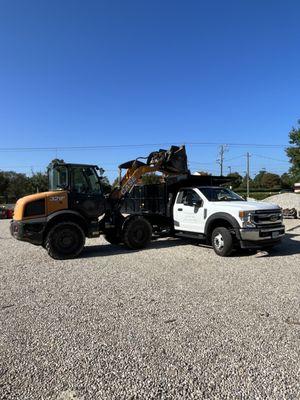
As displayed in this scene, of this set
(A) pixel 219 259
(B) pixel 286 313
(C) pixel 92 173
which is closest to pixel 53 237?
(C) pixel 92 173

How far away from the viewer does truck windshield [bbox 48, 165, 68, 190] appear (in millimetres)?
11469

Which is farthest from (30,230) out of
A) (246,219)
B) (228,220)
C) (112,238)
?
(246,219)

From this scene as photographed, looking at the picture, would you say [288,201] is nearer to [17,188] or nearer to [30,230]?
[30,230]

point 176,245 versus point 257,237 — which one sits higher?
point 257,237

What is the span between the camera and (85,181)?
11.7 m

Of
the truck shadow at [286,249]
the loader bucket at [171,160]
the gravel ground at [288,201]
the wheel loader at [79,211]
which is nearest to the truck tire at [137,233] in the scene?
the wheel loader at [79,211]

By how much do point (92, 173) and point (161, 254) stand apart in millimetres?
3306

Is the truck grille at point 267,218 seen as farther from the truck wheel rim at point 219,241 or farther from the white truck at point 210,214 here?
the truck wheel rim at point 219,241

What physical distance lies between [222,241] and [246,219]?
0.94m

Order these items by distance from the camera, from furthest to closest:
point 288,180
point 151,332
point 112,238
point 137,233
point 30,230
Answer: point 288,180 → point 112,238 → point 137,233 → point 30,230 → point 151,332

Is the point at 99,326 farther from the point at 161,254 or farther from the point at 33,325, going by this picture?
the point at 161,254

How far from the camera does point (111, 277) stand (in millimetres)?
8266

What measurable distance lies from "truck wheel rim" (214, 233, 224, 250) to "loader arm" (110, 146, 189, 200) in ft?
11.9

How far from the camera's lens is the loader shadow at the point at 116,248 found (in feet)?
38.5
